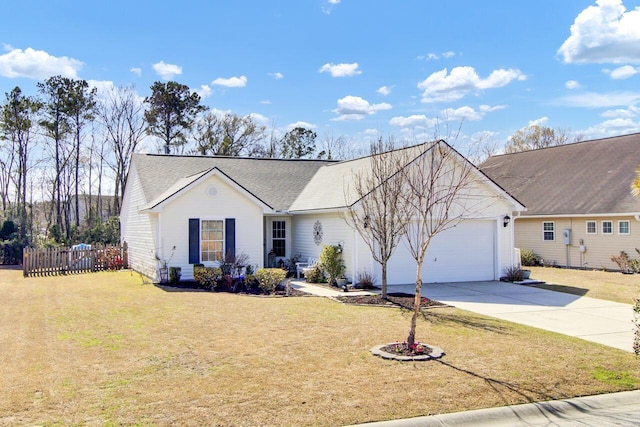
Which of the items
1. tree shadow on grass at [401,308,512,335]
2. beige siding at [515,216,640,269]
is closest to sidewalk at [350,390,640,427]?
tree shadow on grass at [401,308,512,335]

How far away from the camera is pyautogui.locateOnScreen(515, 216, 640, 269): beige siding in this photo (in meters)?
22.0

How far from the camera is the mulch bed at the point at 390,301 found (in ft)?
45.2

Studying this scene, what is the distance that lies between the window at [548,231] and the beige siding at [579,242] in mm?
143

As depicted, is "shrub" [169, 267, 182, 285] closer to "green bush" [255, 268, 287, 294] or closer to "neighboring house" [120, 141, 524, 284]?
"neighboring house" [120, 141, 524, 284]

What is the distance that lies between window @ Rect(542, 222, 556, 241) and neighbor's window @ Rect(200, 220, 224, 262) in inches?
611

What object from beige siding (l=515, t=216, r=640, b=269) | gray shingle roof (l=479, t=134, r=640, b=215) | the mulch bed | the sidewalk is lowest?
the sidewalk

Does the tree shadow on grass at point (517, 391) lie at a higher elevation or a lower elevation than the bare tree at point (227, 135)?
lower

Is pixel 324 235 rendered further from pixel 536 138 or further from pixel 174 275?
pixel 536 138

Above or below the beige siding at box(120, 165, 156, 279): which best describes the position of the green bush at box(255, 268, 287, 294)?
below

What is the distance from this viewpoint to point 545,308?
13.5 m

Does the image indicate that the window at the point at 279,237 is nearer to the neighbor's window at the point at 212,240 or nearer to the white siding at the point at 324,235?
the white siding at the point at 324,235

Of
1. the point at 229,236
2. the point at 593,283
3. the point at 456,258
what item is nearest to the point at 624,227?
the point at 593,283

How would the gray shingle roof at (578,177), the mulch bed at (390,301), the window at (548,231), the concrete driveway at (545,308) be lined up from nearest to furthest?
the concrete driveway at (545,308) < the mulch bed at (390,301) < the gray shingle roof at (578,177) < the window at (548,231)

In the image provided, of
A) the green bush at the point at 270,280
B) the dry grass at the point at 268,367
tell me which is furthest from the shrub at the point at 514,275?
the green bush at the point at 270,280
